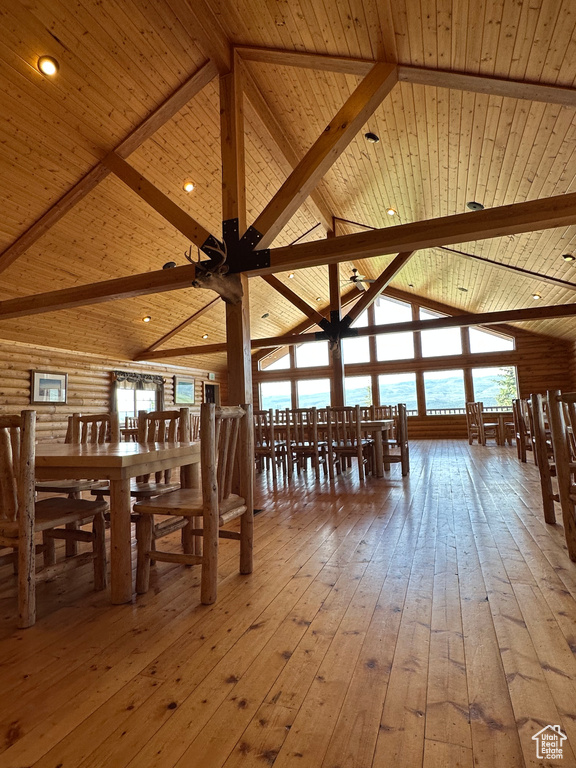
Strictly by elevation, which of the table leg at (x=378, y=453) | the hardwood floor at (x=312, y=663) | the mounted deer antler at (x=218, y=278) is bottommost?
the hardwood floor at (x=312, y=663)

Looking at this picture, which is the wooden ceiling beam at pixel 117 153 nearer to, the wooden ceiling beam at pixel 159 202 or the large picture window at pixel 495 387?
the wooden ceiling beam at pixel 159 202

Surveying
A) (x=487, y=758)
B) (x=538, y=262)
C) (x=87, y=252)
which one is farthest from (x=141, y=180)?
(x=538, y=262)

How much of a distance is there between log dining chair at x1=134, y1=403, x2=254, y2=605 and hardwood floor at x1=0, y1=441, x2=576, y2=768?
16 centimetres

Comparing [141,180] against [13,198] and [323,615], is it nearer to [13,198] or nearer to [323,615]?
[13,198]

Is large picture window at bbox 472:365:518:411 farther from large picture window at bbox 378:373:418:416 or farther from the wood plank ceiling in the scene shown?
the wood plank ceiling

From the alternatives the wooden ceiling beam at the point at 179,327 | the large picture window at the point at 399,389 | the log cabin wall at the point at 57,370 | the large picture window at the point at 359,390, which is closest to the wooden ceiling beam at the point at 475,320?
the wooden ceiling beam at the point at 179,327

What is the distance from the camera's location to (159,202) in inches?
193

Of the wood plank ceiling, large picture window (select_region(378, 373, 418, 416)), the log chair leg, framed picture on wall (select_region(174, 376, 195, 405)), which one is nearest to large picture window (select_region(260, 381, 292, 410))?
framed picture on wall (select_region(174, 376, 195, 405))

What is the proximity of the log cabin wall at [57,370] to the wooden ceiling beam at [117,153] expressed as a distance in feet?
8.16

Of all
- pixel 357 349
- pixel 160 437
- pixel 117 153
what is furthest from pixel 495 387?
pixel 160 437

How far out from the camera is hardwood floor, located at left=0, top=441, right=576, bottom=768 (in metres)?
1.17

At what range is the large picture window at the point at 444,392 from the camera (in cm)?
1289

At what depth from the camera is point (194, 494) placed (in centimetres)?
250

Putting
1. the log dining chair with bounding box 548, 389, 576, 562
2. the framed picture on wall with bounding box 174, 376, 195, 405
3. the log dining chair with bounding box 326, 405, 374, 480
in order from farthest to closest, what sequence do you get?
the framed picture on wall with bounding box 174, 376, 195, 405 → the log dining chair with bounding box 326, 405, 374, 480 → the log dining chair with bounding box 548, 389, 576, 562
